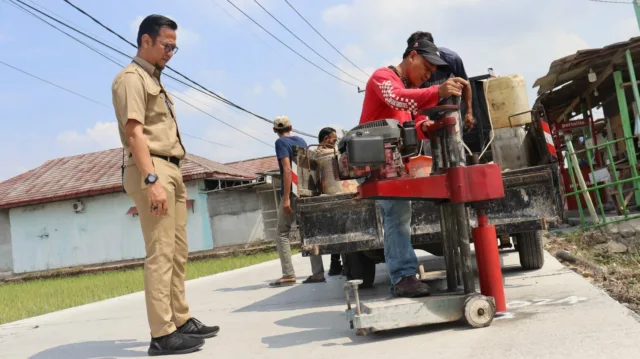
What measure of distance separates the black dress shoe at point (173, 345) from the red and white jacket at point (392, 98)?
1.83 metres

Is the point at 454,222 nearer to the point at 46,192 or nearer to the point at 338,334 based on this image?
the point at 338,334

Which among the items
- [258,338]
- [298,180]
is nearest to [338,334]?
[258,338]

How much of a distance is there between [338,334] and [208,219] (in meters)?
23.1

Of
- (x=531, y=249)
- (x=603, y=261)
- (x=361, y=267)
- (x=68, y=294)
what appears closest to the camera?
(x=531, y=249)

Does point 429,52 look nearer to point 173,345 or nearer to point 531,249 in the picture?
point 173,345

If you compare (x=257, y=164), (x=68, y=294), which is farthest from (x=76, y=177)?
(x=68, y=294)

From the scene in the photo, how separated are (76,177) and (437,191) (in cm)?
2831

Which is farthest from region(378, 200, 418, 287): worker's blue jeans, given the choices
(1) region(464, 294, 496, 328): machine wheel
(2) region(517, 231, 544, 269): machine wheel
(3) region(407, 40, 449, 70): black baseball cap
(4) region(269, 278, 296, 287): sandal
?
(4) region(269, 278, 296, 287): sandal

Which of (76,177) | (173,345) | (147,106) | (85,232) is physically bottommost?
(173,345)

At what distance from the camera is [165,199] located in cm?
355

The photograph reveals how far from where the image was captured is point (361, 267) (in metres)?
5.91

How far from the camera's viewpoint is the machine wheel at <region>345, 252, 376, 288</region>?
588 cm

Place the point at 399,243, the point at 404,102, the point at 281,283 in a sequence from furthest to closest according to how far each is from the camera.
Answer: the point at 281,283 < the point at 399,243 < the point at 404,102

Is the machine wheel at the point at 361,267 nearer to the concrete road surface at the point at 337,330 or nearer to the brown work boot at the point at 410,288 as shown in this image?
the concrete road surface at the point at 337,330
